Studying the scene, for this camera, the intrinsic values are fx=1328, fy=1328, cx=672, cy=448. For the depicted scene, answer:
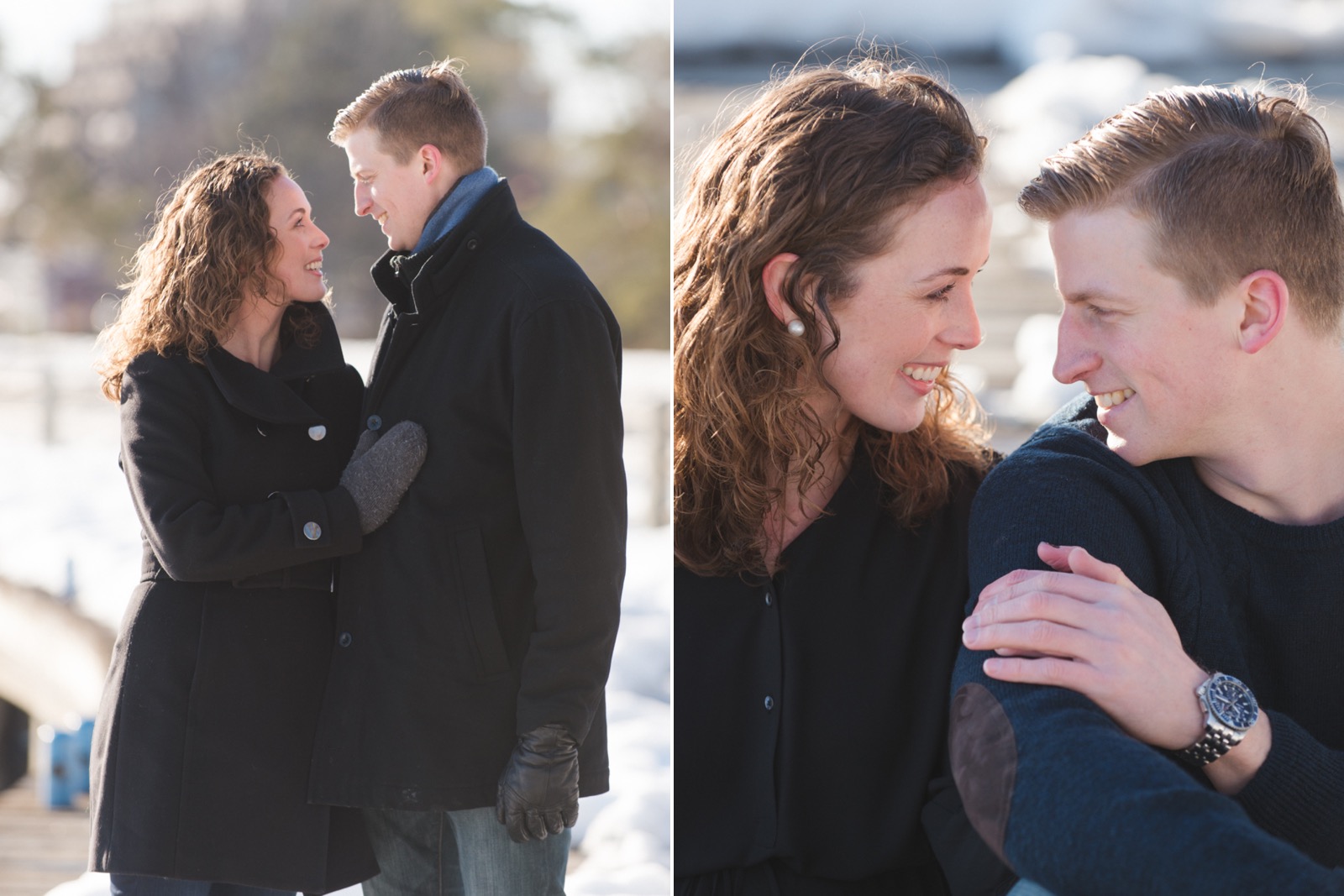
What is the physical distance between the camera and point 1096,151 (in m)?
1.39

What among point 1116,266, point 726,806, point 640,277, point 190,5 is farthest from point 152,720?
point 190,5

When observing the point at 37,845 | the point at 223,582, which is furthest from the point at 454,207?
the point at 37,845

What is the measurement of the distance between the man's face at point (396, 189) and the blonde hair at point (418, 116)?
0.01m

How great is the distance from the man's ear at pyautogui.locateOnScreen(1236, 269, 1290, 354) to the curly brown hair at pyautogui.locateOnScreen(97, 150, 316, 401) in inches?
49.6

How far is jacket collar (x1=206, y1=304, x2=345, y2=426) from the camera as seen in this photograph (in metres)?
1.81

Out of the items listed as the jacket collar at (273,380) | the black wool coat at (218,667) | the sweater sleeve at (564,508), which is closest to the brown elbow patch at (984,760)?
the sweater sleeve at (564,508)

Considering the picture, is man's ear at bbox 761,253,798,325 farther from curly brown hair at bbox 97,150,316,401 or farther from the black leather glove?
curly brown hair at bbox 97,150,316,401

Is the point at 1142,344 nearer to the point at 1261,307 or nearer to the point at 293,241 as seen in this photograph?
the point at 1261,307

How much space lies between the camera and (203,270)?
1840 millimetres

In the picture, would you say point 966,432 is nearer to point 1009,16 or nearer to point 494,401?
point 494,401

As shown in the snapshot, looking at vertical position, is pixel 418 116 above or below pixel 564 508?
above

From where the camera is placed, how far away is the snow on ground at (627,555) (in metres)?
3.32

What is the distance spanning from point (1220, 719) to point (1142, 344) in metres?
0.38

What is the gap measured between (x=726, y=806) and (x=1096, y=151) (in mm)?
867
